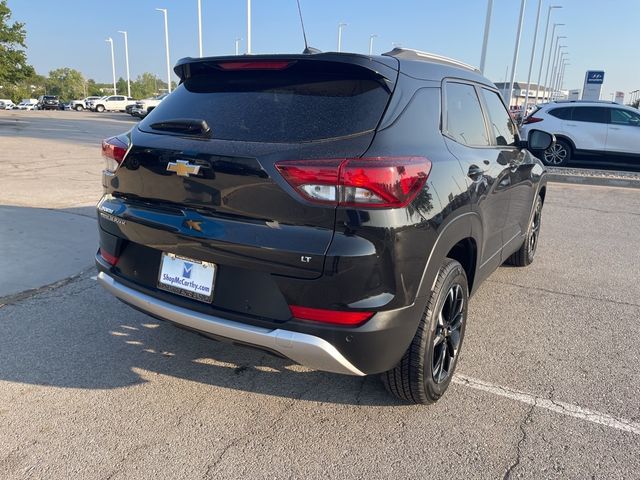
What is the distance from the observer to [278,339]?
2266mm

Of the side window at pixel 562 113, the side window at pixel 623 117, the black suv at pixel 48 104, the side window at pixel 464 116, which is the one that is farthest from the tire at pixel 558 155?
the black suv at pixel 48 104

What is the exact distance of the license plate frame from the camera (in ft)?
8.00

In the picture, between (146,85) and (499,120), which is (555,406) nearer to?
(499,120)

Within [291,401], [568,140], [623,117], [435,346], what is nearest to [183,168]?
[291,401]

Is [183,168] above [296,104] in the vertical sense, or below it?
below

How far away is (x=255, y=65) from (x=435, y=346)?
1.78 meters

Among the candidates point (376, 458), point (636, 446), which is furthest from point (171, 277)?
point (636, 446)

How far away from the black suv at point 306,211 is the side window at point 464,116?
0.10ft

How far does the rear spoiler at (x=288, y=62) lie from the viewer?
7.97 ft

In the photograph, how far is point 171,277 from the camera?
2568 millimetres

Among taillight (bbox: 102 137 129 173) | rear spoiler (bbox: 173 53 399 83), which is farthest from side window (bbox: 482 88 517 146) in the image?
taillight (bbox: 102 137 129 173)

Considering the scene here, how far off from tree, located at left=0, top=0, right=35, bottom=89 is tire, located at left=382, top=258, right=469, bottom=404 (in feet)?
181

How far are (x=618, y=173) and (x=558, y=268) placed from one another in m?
8.60

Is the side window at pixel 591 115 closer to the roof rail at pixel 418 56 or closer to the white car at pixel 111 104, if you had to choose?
the roof rail at pixel 418 56
